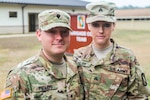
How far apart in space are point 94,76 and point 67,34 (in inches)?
21.7

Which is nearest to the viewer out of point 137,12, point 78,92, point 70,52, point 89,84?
point 78,92

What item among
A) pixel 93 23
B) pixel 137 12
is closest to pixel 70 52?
pixel 93 23

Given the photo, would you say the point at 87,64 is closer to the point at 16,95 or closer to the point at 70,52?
the point at 16,95

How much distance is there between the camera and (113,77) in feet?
7.26

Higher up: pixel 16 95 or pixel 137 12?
pixel 137 12

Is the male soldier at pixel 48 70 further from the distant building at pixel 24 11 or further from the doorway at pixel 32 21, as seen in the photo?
the doorway at pixel 32 21

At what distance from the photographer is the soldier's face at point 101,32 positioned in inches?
86.6

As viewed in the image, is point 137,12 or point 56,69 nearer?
point 56,69

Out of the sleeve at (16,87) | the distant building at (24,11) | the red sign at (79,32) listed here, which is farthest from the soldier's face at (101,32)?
the distant building at (24,11)

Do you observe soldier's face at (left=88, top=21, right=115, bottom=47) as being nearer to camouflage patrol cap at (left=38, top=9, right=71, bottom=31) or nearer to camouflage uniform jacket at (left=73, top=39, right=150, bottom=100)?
camouflage uniform jacket at (left=73, top=39, right=150, bottom=100)

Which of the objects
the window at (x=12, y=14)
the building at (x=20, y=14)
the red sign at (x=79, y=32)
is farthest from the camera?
the window at (x=12, y=14)

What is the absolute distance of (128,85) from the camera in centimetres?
221

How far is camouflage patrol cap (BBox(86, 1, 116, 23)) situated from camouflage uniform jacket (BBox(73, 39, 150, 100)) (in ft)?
0.92

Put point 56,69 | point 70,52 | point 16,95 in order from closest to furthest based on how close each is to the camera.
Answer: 1. point 16,95
2. point 56,69
3. point 70,52
